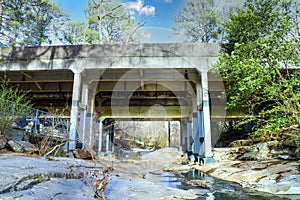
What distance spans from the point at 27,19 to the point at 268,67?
40.4 ft

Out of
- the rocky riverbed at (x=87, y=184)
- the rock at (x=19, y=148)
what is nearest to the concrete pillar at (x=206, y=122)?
the rocky riverbed at (x=87, y=184)

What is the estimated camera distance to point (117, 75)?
7621 mm

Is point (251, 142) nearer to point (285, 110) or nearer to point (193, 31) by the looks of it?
point (285, 110)

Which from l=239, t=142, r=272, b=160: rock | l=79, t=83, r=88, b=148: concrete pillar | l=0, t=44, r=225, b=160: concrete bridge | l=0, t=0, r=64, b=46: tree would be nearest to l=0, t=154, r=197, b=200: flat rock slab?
l=0, t=44, r=225, b=160: concrete bridge

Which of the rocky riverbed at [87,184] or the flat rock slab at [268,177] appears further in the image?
the flat rock slab at [268,177]

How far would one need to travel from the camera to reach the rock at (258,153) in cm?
527

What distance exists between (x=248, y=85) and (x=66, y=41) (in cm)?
1280

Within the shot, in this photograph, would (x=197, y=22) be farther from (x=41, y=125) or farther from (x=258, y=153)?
(x=41, y=125)

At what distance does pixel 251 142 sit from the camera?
6.67 metres

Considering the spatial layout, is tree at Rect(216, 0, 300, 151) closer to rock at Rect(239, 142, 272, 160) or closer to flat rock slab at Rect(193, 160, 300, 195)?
rock at Rect(239, 142, 272, 160)

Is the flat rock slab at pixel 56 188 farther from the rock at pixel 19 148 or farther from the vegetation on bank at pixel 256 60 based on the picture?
the vegetation on bank at pixel 256 60

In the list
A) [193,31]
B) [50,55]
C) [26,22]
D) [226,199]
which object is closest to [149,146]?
[193,31]

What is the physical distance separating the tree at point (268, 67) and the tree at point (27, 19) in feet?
32.3

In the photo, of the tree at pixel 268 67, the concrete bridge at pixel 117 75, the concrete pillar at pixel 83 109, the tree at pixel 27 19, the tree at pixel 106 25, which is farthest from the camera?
the tree at pixel 106 25
